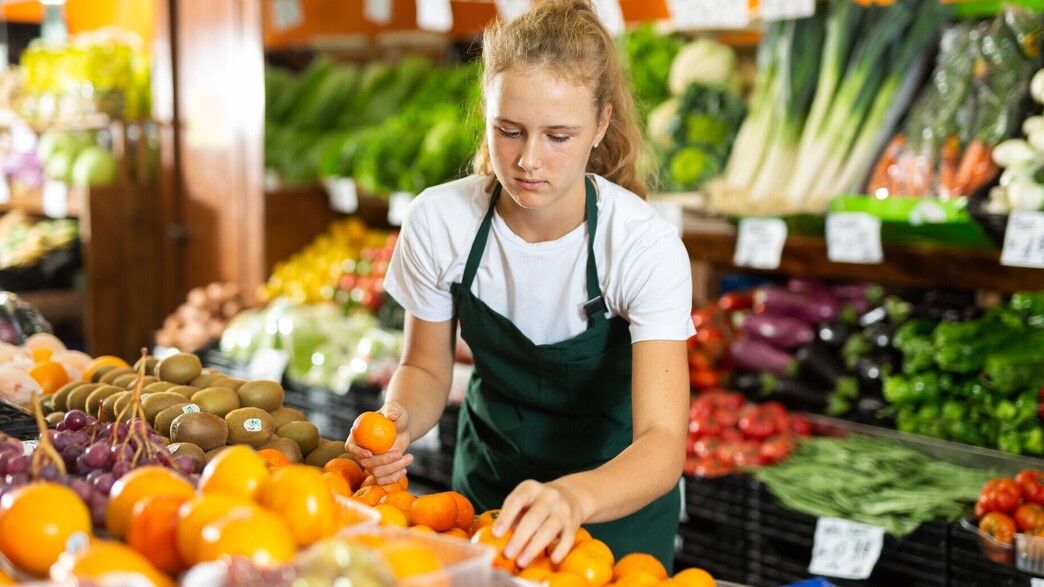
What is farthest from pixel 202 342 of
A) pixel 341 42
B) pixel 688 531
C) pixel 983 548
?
pixel 983 548

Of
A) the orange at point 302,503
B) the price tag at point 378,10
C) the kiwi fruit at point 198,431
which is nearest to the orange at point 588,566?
the orange at point 302,503

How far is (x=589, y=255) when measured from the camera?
2086mm

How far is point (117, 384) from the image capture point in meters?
2.13

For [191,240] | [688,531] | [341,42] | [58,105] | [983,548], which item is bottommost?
[688,531]

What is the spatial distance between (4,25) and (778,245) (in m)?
6.20

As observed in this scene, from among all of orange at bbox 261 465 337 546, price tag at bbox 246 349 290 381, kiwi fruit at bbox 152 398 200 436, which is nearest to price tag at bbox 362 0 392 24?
price tag at bbox 246 349 290 381

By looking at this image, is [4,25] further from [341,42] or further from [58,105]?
[341,42]

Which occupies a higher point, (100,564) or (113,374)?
(100,564)

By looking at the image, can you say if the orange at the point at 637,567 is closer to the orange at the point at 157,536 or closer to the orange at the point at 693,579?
the orange at the point at 693,579

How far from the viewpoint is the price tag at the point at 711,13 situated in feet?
11.6

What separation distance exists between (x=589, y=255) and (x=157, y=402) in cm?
89

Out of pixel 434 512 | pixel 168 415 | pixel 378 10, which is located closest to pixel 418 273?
pixel 168 415

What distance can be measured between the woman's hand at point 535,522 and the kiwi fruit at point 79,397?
3.41ft

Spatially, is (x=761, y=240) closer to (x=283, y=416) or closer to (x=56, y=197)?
(x=283, y=416)
